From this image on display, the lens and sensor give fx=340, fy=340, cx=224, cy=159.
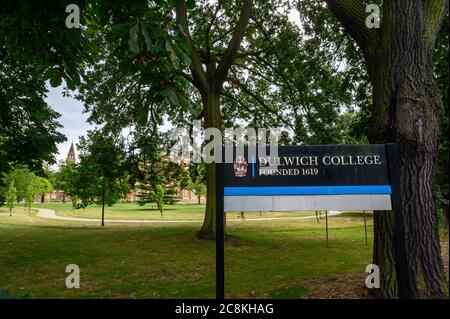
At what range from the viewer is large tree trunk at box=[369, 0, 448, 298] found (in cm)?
471

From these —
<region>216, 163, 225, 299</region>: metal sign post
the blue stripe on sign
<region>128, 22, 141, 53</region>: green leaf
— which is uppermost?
<region>128, 22, 141, 53</region>: green leaf

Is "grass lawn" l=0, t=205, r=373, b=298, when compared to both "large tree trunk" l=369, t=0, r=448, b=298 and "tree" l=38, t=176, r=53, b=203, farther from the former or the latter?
"tree" l=38, t=176, r=53, b=203

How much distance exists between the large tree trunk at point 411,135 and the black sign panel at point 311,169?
0.83 metres

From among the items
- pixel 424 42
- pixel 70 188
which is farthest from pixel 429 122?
pixel 70 188

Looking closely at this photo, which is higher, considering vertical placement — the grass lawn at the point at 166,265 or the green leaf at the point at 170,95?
the green leaf at the point at 170,95

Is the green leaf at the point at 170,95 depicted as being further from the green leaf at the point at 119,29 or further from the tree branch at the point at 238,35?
the tree branch at the point at 238,35

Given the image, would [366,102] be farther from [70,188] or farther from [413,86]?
[70,188]

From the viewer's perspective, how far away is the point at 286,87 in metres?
16.1

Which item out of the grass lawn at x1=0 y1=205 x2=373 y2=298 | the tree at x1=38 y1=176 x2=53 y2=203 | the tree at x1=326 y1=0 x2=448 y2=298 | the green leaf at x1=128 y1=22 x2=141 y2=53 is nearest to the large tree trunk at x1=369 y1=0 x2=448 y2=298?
the tree at x1=326 y1=0 x2=448 y2=298

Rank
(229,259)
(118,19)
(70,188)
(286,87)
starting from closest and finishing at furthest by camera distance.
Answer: (118,19)
(229,259)
(286,87)
(70,188)

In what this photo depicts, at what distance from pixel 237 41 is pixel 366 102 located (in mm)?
5325

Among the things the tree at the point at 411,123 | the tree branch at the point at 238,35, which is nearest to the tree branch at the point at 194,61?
the tree branch at the point at 238,35

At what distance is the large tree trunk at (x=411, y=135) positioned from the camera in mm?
4707

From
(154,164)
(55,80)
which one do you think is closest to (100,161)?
(154,164)
